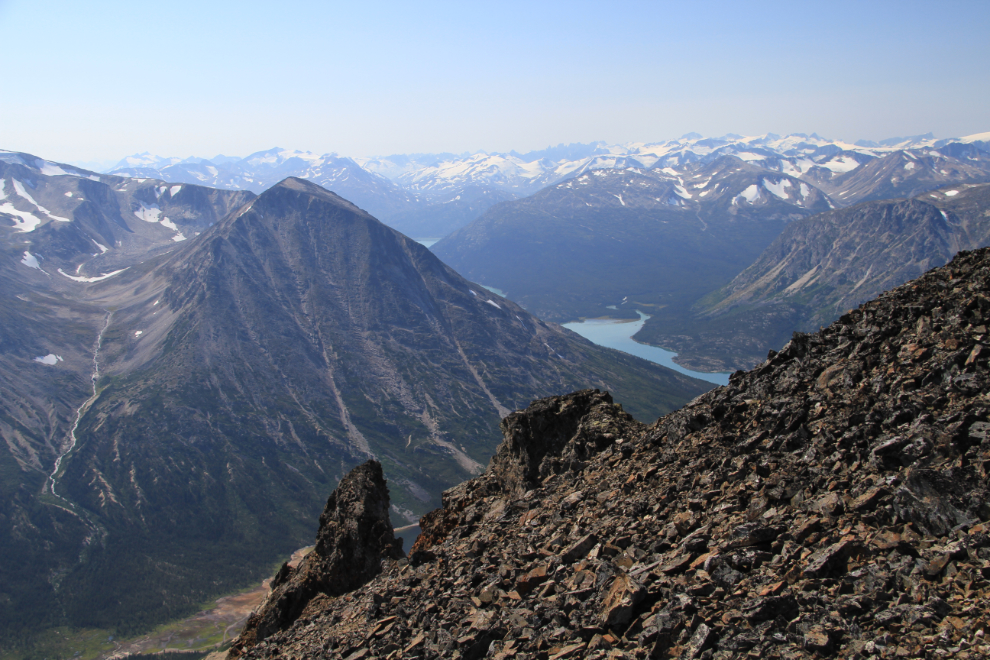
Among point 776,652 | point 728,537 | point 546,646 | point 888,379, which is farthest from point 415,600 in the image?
point 888,379

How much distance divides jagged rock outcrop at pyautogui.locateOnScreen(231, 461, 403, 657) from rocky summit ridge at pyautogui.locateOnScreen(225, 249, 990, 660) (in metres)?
7.26

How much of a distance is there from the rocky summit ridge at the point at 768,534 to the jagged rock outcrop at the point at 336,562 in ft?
23.8

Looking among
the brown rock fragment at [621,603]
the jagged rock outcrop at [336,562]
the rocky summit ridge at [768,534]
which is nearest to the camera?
the rocky summit ridge at [768,534]

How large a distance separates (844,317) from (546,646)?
71.9 ft

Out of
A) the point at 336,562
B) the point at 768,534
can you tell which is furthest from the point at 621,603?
the point at 336,562

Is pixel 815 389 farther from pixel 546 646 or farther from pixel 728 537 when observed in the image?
pixel 546 646

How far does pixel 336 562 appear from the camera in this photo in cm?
4525

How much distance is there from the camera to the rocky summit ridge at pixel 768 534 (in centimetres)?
1689

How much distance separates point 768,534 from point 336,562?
110ft

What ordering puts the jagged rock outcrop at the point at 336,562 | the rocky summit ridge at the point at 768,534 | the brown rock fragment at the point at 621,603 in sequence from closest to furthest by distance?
the rocky summit ridge at the point at 768,534
the brown rock fragment at the point at 621,603
the jagged rock outcrop at the point at 336,562

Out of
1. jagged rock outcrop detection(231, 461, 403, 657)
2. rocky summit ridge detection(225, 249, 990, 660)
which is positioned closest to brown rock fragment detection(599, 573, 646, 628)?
rocky summit ridge detection(225, 249, 990, 660)

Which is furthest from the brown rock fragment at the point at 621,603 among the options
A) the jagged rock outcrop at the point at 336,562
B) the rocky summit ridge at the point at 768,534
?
the jagged rock outcrop at the point at 336,562

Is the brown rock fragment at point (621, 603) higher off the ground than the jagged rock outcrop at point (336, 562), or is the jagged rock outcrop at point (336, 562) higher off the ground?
the brown rock fragment at point (621, 603)

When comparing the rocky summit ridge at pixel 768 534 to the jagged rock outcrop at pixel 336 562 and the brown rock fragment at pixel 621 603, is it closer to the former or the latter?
the brown rock fragment at pixel 621 603
